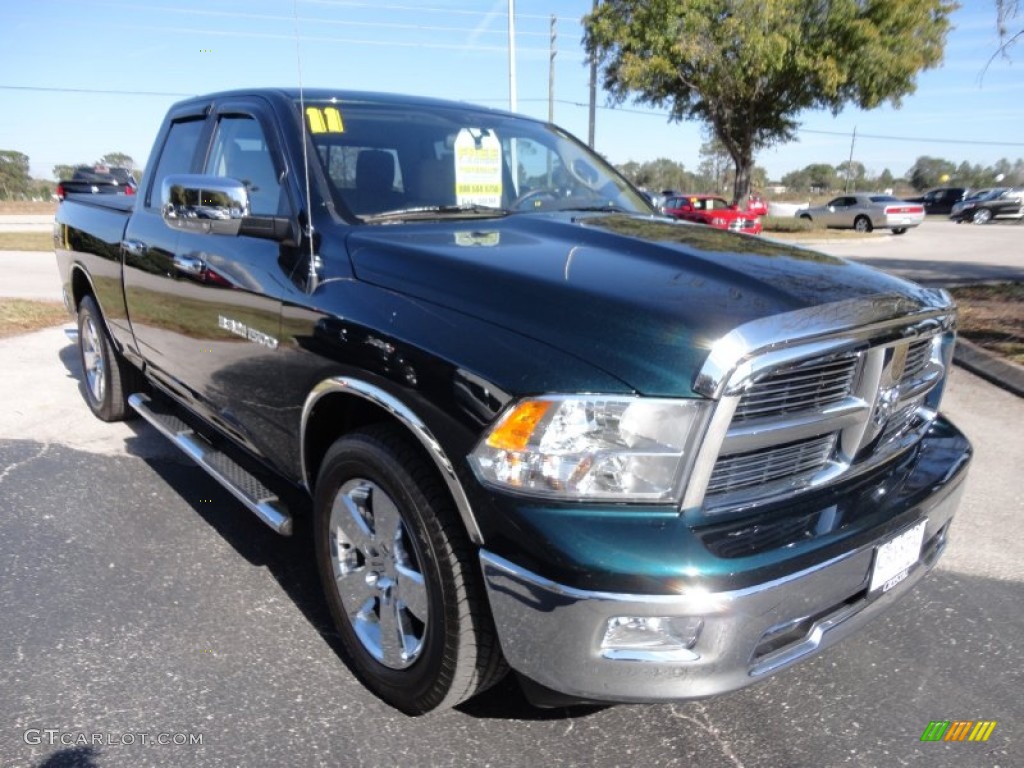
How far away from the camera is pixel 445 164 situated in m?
3.29

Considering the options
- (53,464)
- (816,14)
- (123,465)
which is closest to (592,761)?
(123,465)

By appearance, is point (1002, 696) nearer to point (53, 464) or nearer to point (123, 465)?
point (123, 465)

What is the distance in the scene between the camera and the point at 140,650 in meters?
2.78

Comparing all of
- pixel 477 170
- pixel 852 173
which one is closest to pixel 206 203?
pixel 477 170

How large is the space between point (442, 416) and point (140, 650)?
1.58m

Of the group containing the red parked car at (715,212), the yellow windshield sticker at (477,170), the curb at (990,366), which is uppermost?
the yellow windshield sticker at (477,170)

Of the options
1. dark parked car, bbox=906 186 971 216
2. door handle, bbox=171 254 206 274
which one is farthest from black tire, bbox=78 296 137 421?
dark parked car, bbox=906 186 971 216

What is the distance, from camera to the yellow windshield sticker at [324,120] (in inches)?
121

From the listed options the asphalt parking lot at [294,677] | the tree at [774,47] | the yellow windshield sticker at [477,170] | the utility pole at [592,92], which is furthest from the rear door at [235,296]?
the utility pole at [592,92]

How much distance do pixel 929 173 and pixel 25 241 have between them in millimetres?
91253

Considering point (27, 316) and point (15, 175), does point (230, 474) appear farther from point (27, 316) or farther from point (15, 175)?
point (15, 175)

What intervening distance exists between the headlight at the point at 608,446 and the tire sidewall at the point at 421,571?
1.34ft

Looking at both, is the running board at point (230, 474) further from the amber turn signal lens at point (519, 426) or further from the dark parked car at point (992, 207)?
the dark parked car at point (992, 207)

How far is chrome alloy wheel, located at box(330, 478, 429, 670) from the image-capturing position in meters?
2.34
